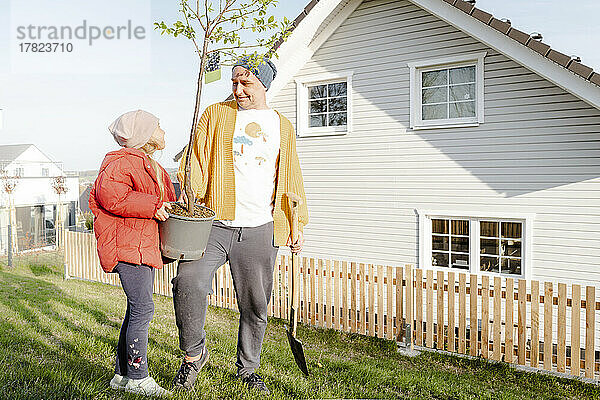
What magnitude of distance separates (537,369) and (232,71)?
213 inches

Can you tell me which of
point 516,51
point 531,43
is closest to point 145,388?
point 531,43

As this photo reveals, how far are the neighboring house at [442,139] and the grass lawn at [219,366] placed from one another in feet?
8.82

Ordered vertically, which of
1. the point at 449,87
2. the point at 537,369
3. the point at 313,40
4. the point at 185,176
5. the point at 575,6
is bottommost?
the point at 537,369

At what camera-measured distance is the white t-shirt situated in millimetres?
3191

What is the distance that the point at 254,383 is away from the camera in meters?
3.25

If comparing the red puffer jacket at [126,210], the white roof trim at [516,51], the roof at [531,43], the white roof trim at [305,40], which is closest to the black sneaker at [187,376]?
the red puffer jacket at [126,210]

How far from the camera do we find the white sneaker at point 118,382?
10.1 feet

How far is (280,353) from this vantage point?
5141 mm

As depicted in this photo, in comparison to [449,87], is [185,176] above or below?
below

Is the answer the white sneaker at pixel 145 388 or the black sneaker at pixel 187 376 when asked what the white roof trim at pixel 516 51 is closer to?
the black sneaker at pixel 187 376

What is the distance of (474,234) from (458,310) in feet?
5.76

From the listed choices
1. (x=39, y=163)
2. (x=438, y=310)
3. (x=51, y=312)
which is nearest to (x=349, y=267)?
(x=438, y=310)

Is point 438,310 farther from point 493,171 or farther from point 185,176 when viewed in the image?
point 185,176

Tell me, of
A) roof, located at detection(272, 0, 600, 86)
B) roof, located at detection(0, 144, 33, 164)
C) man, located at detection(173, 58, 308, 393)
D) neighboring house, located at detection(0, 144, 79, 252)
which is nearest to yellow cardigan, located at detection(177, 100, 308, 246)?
man, located at detection(173, 58, 308, 393)
